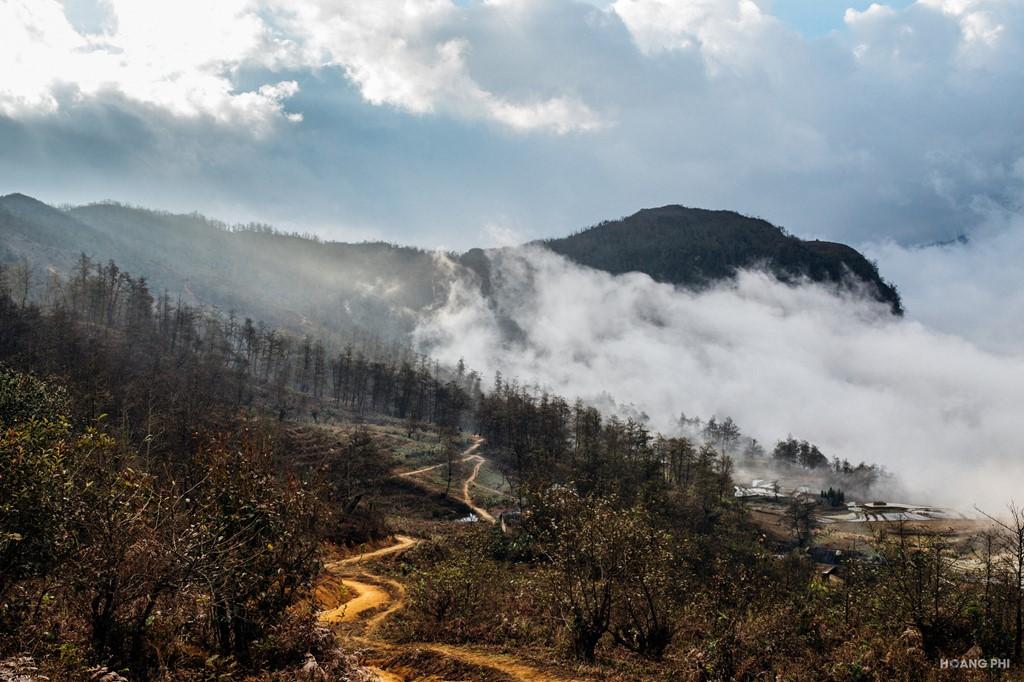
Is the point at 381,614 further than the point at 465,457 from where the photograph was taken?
No

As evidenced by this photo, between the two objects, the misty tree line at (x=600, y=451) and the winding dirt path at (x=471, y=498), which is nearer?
the misty tree line at (x=600, y=451)

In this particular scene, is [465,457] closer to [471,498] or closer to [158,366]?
[471,498]

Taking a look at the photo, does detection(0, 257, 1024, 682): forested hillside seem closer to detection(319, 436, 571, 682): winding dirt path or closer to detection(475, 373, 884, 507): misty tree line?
detection(319, 436, 571, 682): winding dirt path

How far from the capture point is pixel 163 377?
85.1 m

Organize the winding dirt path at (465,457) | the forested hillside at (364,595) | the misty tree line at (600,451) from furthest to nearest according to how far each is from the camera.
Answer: the winding dirt path at (465,457) → the misty tree line at (600,451) → the forested hillside at (364,595)

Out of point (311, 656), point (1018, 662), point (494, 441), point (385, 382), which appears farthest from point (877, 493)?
point (311, 656)

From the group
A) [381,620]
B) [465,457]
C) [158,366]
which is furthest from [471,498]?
[158,366]

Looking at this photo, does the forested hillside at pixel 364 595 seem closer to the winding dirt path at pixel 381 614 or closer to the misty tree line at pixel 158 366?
the winding dirt path at pixel 381 614

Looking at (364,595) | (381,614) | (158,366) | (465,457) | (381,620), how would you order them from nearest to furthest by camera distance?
(381,620), (381,614), (364,595), (158,366), (465,457)

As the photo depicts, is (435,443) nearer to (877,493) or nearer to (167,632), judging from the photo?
(167,632)

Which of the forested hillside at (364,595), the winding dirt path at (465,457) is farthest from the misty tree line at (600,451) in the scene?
the forested hillside at (364,595)

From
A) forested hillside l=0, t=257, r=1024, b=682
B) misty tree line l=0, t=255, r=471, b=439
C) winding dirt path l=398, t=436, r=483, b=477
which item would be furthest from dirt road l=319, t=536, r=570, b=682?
winding dirt path l=398, t=436, r=483, b=477

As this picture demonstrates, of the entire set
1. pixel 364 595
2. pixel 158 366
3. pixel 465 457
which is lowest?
pixel 465 457

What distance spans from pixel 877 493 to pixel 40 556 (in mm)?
177820
